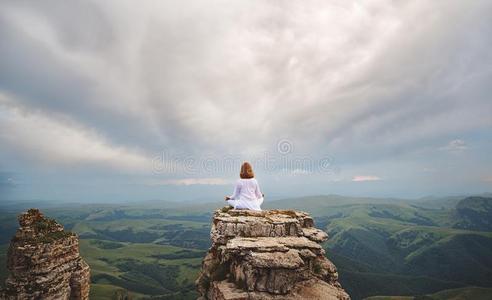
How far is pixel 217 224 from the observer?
72.8 feet

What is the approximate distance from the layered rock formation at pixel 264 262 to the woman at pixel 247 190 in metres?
0.93

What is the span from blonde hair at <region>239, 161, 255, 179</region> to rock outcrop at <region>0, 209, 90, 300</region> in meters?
21.4

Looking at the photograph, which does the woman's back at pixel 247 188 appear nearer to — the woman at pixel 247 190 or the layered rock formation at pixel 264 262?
the woman at pixel 247 190

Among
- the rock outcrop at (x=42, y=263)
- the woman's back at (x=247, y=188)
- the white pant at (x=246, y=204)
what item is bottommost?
the rock outcrop at (x=42, y=263)

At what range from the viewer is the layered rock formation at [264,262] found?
1684cm

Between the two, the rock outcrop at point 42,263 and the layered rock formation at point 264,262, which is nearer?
the layered rock formation at point 264,262

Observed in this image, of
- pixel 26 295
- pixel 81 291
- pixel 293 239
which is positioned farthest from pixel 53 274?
pixel 293 239

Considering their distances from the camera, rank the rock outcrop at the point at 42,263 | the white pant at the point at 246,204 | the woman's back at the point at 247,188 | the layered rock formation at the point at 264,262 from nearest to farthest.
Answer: the layered rock formation at the point at 264,262
the woman's back at the point at 247,188
the white pant at the point at 246,204
the rock outcrop at the point at 42,263

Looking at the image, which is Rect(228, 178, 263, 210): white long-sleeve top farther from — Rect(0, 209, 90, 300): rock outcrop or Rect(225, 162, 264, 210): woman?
Rect(0, 209, 90, 300): rock outcrop

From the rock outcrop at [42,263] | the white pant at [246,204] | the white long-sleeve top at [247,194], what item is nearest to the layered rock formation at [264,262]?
the white pant at [246,204]

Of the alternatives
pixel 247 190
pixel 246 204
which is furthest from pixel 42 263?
pixel 247 190

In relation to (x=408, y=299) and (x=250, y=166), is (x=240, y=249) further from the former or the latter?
(x=408, y=299)

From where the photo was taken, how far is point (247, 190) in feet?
82.2

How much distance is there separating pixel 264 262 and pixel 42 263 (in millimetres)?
24468
